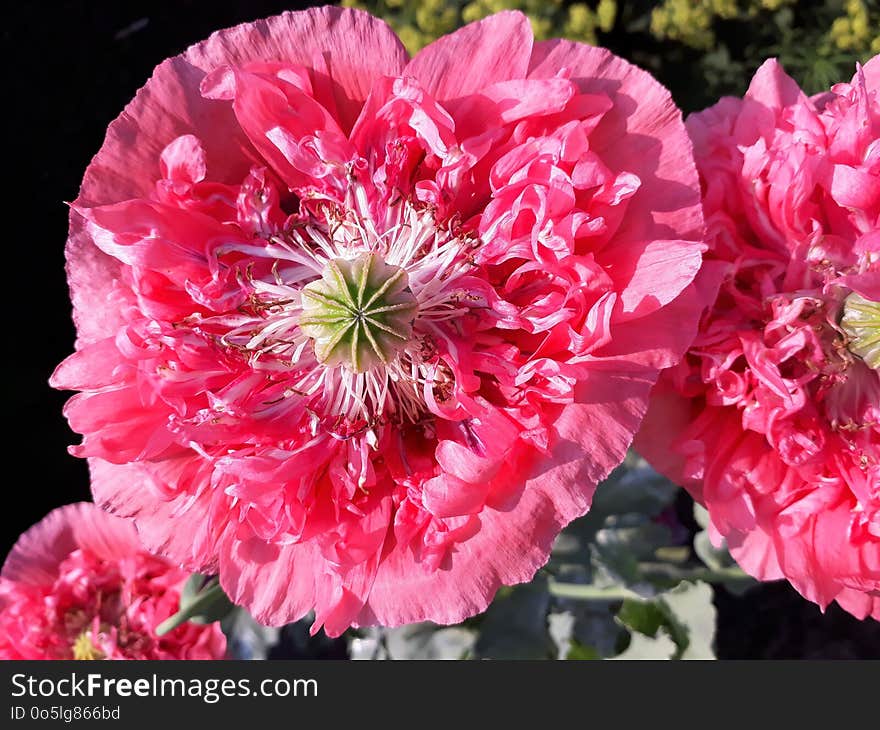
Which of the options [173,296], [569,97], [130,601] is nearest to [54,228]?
[130,601]

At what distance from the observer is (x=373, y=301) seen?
80 cm

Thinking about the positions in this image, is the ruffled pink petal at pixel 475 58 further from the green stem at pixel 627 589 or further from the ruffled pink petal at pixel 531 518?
the green stem at pixel 627 589

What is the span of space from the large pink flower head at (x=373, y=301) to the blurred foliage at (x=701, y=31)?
1.17 meters

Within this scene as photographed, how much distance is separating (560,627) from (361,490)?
741mm

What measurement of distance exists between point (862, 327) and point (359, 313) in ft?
1.75

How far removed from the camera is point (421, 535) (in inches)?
34.8

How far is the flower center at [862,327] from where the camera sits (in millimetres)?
894

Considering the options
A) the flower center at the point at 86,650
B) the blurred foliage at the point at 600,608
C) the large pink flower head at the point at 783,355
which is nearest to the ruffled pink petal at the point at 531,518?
the large pink flower head at the point at 783,355

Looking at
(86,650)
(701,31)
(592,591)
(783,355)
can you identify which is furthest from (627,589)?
(701,31)

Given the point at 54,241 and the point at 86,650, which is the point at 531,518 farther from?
the point at 54,241

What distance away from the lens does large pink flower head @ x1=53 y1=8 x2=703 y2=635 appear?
80cm

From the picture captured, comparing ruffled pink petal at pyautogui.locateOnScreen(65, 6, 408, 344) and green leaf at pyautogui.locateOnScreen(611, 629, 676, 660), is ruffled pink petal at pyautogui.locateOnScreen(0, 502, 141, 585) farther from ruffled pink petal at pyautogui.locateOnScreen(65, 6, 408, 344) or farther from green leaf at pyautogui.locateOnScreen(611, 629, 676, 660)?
green leaf at pyautogui.locateOnScreen(611, 629, 676, 660)

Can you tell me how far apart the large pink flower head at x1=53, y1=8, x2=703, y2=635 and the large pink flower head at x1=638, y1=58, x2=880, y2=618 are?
127 millimetres

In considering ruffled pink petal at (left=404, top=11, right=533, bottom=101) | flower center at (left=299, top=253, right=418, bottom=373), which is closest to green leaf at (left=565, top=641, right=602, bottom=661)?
flower center at (left=299, top=253, right=418, bottom=373)
